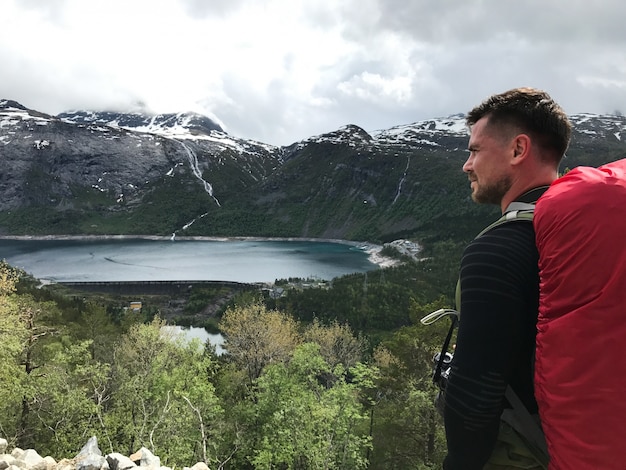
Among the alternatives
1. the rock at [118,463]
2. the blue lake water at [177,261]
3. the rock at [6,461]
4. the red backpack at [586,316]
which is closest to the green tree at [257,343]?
the rock at [118,463]

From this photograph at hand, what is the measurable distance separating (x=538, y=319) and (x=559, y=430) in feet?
1.42

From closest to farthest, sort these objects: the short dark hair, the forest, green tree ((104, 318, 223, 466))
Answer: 1. the short dark hair
2. green tree ((104, 318, 223, 466))
3. the forest

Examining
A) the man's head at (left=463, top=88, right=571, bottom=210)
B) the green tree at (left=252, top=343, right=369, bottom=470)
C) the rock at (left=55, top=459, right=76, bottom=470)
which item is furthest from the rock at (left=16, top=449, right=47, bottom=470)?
the man's head at (left=463, top=88, right=571, bottom=210)

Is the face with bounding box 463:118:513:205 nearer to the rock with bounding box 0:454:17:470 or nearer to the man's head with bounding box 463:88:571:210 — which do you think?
the man's head with bounding box 463:88:571:210

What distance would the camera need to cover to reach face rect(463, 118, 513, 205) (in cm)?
218

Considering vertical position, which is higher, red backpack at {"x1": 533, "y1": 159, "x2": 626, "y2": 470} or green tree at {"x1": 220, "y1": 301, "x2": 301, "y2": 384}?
red backpack at {"x1": 533, "y1": 159, "x2": 626, "y2": 470}

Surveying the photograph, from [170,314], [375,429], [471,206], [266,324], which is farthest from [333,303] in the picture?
[471,206]

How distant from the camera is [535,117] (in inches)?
82.0

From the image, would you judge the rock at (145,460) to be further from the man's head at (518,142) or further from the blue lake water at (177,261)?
the blue lake water at (177,261)

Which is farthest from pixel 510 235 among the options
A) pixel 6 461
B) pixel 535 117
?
pixel 6 461

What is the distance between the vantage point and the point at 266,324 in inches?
1287

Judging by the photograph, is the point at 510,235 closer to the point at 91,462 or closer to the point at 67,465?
the point at 91,462

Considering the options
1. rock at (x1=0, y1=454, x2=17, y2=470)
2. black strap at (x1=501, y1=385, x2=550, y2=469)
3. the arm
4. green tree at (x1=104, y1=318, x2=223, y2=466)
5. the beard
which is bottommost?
green tree at (x1=104, y1=318, x2=223, y2=466)

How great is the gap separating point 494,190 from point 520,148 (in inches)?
9.8
